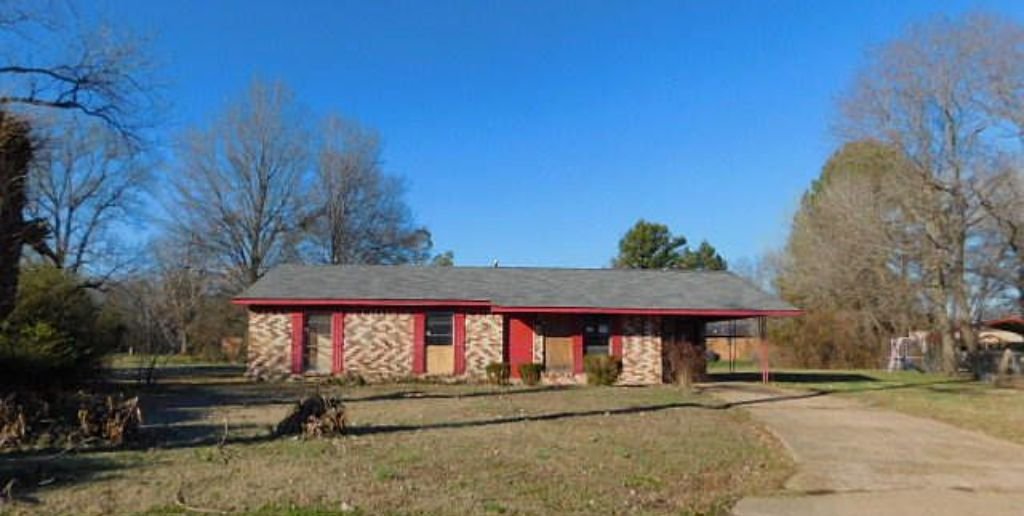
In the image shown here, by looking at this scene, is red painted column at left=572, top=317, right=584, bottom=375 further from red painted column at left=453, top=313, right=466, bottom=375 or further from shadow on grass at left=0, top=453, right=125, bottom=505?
shadow on grass at left=0, top=453, right=125, bottom=505

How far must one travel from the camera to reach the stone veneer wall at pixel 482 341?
2383 cm

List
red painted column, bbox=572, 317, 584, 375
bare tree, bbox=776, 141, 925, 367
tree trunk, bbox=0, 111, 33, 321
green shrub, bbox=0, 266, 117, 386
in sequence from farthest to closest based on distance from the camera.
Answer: bare tree, bbox=776, 141, 925, 367 → red painted column, bbox=572, 317, 584, 375 → green shrub, bbox=0, 266, 117, 386 → tree trunk, bbox=0, 111, 33, 321

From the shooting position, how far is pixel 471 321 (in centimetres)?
2417

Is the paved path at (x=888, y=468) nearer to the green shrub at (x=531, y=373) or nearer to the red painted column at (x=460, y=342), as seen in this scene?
the green shrub at (x=531, y=373)

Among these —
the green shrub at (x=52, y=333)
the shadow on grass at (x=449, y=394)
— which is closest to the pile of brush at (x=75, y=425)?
the green shrub at (x=52, y=333)

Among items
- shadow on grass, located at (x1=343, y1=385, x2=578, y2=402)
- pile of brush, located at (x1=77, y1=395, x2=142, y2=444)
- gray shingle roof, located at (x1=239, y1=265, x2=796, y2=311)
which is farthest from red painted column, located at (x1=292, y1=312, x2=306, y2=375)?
pile of brush, located at (x1=77, y1=395, x2=142, y2=444)

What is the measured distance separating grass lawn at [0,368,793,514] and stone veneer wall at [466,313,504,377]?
31.1 ft

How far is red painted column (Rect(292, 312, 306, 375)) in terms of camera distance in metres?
23.7

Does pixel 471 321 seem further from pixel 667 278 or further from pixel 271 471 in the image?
pixel 271 471

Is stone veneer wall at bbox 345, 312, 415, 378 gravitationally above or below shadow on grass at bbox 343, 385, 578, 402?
above

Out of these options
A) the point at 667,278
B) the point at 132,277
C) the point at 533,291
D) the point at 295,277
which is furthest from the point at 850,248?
the point at 132,277

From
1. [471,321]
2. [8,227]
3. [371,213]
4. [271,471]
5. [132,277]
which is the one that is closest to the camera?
[271,471]

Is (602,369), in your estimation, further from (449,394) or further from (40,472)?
(40,472)

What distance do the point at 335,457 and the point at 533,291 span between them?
53.9 feet
